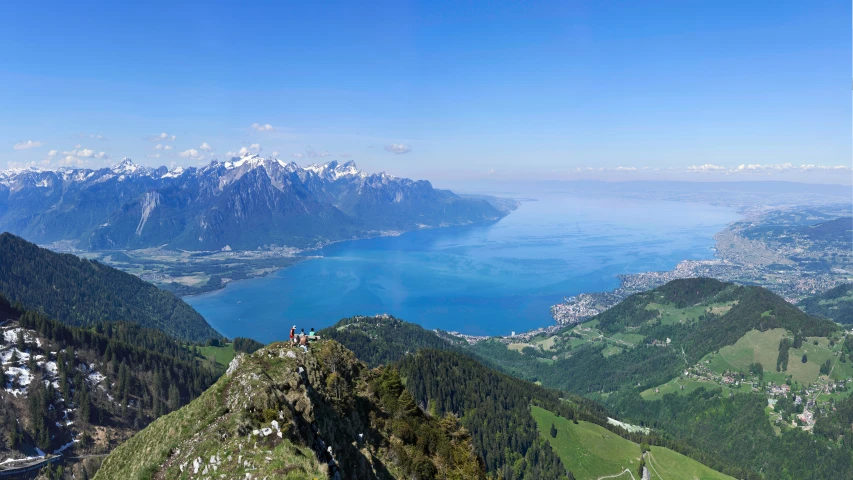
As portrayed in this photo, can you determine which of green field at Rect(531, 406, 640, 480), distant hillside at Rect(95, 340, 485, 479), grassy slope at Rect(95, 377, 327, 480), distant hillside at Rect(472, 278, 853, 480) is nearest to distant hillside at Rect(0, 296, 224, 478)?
grassy slope at Rect(95, 377, 327, 480)

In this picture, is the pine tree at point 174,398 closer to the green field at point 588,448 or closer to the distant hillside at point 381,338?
the distant hillside at point 381,338

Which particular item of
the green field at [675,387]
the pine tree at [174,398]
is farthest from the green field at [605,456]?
the pine tree at [174,398]

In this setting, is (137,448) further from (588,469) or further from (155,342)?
(155,342)

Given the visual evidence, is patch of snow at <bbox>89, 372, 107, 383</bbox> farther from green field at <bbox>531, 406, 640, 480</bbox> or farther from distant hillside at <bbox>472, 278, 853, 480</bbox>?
distant hillside at <bbox>472, 278, 853, 480</bbox>

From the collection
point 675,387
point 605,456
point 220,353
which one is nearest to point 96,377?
point 220,353

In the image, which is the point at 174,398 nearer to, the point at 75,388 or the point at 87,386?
the point at 87,386
